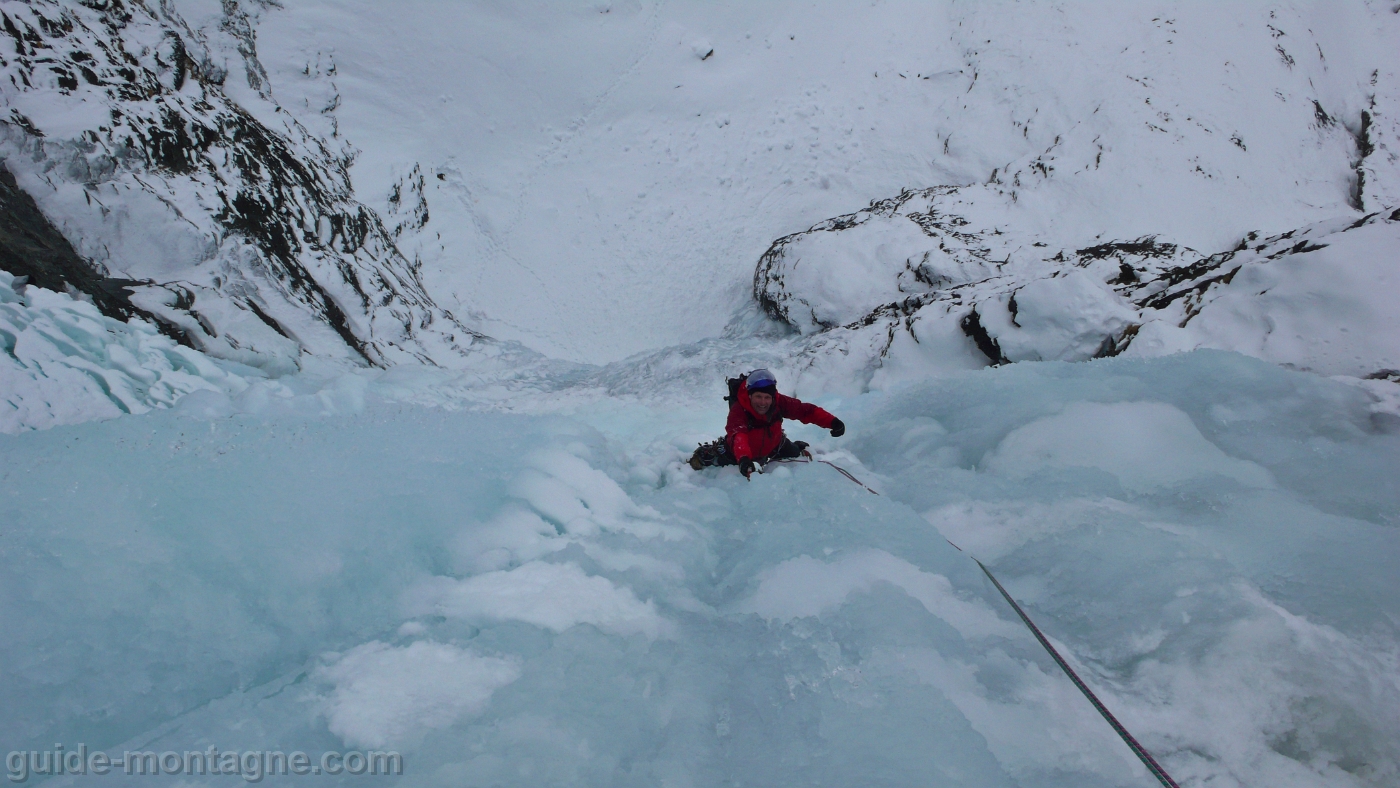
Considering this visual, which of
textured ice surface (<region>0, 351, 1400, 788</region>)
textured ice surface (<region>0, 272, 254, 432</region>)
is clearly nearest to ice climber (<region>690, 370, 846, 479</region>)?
textured ice surface (<region>0, 351, 1400, 788</region>)

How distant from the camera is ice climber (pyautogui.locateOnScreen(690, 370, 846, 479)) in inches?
157

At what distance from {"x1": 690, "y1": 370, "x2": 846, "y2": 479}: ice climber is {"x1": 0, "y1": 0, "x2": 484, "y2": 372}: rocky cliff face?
14.9 ft

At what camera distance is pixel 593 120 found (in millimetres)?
13758

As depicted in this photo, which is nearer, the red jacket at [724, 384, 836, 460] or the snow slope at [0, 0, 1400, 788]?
the snow slope at [0, 0, 1400, 788]

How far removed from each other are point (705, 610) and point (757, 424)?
6.55ft

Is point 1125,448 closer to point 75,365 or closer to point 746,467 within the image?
point 746,467

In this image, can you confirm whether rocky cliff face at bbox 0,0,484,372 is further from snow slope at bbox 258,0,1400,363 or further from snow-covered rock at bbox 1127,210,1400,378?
snow-covered rock at bbox 1127,210,1400,378

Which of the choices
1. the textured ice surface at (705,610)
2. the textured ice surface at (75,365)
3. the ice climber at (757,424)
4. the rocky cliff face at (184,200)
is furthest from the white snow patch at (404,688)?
the rocky cliff face at (184,200)

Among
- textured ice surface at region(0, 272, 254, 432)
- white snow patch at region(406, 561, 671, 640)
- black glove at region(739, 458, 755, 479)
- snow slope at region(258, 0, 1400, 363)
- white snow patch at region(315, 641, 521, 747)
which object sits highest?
snow slope at region(258, 0, 1400, 363)

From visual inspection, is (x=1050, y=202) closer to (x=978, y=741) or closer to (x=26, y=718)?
(x=978, y=741)

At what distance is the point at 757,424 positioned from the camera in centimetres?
413

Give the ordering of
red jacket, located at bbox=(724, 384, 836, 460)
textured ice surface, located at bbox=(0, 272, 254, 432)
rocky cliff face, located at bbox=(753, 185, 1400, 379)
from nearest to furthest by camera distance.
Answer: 1. textured ice surface, located at bbox=(0, 272, 254, 432)
2. rocky cliff face, located at bbox=(753, 185, 1400, 379)
3. red jacket, located at bbox=(724, 384, 836, 460)

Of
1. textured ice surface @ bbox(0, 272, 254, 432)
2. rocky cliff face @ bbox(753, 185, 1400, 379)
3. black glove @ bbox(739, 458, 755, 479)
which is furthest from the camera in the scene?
rocky cliff face @ bbox(753, 185, 1400, 379)

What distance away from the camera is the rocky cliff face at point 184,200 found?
5.59 metres
